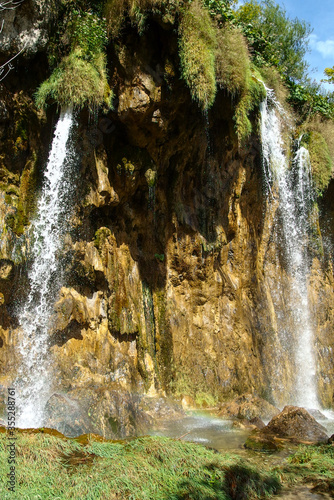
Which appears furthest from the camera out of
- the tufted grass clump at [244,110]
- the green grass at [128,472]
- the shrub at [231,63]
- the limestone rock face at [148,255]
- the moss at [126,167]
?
the tufted grass clump at [244,110]

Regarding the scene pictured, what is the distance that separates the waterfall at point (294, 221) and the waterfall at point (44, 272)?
6.34 m

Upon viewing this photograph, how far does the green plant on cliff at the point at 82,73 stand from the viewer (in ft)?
29.5

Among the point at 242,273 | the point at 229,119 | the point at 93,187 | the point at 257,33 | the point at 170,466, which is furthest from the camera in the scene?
the point at 257,33

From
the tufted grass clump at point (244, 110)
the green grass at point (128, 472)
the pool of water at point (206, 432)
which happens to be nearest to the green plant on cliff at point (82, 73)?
the tufted grass clump at point (244, 110)

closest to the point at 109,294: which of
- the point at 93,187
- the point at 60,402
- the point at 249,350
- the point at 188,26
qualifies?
the point at 93,187

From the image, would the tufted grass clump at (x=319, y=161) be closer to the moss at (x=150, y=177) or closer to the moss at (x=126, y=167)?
the moss at (x=150, y=177)

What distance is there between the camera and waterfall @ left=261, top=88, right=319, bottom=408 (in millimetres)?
13078

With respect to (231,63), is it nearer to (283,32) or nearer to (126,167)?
(126,167)

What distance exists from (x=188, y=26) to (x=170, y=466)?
29.3 ft

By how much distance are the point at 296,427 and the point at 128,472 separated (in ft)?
12.8

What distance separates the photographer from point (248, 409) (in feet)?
27.8

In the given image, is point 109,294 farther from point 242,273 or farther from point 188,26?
point 188,26

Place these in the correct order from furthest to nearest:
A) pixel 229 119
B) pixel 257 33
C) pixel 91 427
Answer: pixel 257 33 < pixel 229 119 < pixel 91 427

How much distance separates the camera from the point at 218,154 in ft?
39.2
